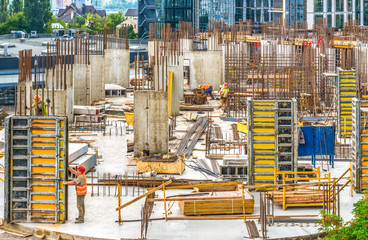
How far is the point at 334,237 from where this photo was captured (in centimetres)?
1407

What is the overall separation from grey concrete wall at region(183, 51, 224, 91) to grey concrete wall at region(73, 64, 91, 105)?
9.00 meters

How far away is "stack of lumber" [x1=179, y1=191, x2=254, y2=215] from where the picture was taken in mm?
16797

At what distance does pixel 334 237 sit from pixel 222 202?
3.42 metres

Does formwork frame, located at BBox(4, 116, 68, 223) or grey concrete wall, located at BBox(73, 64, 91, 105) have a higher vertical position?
grey concrete wall, located at BBox(73, 64, 91, 105)

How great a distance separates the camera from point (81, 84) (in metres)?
34.8

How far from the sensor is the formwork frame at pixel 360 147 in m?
18.5

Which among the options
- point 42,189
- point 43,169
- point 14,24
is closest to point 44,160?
point 43,169

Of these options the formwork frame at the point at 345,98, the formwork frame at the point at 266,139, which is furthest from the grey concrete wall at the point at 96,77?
the formwork frame at the point at 266,139

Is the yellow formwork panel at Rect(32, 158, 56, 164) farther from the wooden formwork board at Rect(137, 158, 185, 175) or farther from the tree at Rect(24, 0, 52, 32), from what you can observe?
the tree at Rect(24, 0, 52, 32)

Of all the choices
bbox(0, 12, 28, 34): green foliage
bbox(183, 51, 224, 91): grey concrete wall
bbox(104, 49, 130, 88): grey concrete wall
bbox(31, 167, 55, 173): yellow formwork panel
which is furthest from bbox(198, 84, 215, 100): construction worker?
bbox(0, 12, 28, 34): green foliage

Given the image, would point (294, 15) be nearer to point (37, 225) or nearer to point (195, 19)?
point (195, 19)

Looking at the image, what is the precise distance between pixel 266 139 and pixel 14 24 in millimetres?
81680

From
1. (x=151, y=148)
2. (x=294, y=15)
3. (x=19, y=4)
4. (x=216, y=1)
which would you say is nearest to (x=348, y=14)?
(x=294, y=15)

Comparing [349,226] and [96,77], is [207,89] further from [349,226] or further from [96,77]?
[349,226]
